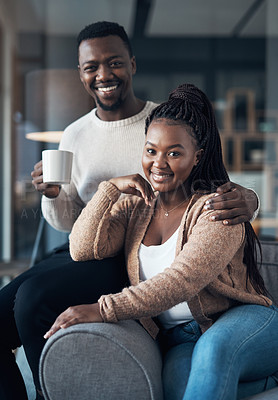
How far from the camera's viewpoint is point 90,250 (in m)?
1.13

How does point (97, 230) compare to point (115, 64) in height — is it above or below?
below

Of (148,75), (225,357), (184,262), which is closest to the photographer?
(225,357)

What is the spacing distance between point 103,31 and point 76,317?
2.55 ft

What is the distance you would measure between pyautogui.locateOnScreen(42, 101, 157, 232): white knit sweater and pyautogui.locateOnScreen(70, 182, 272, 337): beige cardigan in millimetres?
133

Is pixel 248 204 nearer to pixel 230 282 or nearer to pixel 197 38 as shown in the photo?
pixel 230 282

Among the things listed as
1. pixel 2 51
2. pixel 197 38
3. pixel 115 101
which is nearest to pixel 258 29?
pixel 197 38

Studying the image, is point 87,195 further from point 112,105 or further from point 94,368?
point 94,368

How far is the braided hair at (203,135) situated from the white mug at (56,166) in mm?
232

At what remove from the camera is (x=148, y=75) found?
1468 mm

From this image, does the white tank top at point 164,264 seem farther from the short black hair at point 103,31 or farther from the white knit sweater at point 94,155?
the short black hair at point 103,31

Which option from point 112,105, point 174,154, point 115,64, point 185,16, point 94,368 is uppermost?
point 185,16

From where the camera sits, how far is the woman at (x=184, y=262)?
2.99ft

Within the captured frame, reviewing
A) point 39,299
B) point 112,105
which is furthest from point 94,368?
point 112,105

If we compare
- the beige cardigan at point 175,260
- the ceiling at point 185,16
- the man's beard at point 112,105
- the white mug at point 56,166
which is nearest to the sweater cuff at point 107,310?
the beige cardigan at point 175,260
